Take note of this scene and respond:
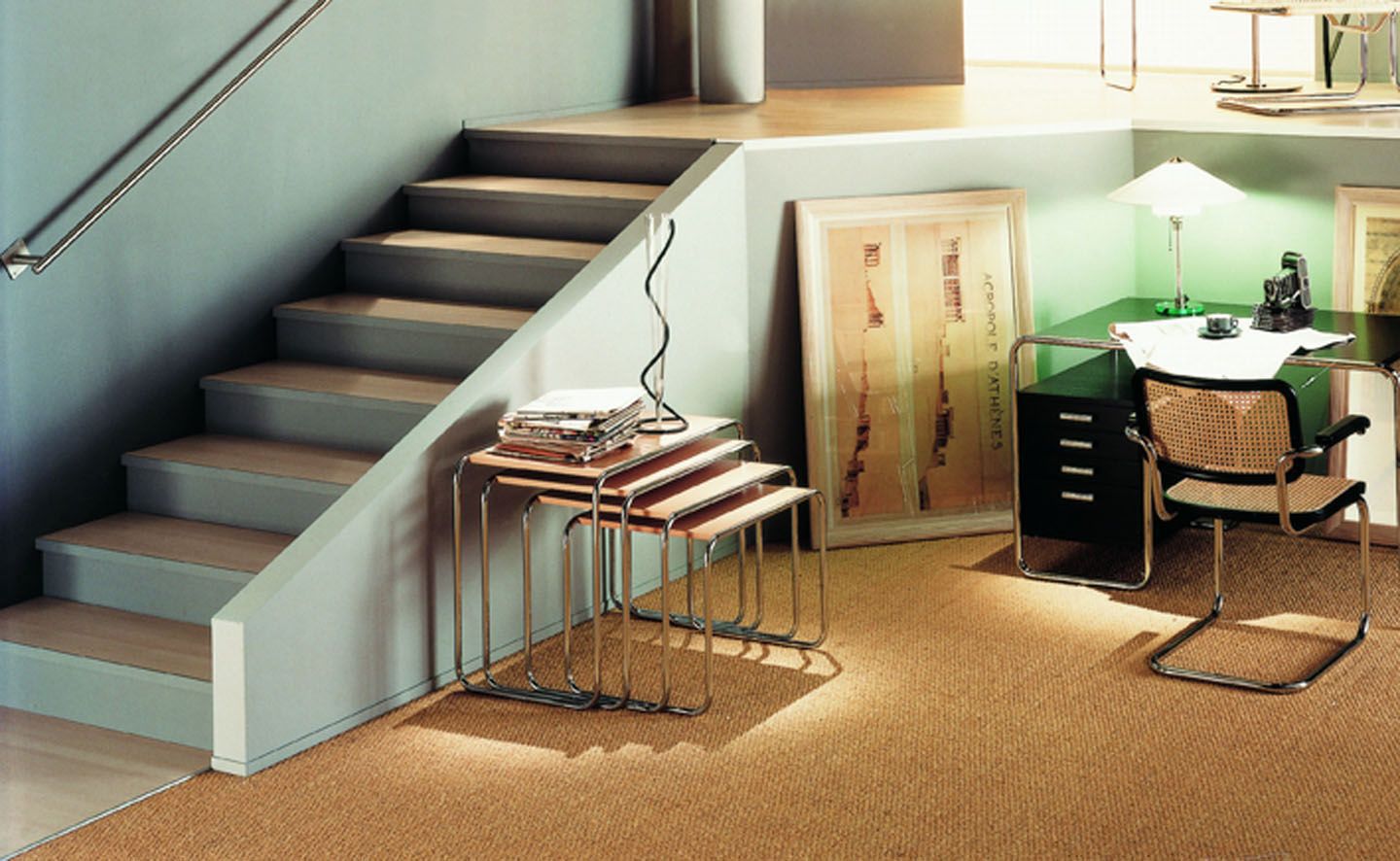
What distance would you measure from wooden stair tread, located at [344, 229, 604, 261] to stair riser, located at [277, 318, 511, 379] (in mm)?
376

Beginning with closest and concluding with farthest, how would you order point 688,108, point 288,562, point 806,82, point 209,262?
point 288,562, point 209,262, point 688,108, point 806,82

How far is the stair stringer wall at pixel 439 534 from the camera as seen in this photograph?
4.41 meters

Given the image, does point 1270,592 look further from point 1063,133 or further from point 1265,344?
point 1063,133

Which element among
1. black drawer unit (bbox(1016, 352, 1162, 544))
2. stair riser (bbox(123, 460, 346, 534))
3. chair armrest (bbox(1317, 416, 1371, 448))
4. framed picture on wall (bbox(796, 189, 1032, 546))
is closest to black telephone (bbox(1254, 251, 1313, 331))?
black drawer unit (bbox(1016, 352, 1162, 544))

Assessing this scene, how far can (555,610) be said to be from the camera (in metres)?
5.33

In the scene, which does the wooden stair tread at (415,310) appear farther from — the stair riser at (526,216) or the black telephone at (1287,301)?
the black telephone at (1287,301)

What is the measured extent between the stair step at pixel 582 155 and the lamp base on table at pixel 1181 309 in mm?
1520

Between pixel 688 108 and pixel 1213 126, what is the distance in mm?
2013

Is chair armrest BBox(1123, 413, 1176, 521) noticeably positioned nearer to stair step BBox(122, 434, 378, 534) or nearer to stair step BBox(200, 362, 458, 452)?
stair step BBox(200, 362, 458, 452)

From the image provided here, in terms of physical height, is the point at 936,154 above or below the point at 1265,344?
above

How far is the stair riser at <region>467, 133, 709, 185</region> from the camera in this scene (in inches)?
249

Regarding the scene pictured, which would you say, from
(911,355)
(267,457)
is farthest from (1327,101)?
(267,457)

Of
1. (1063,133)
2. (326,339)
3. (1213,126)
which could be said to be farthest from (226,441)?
(1213,126)

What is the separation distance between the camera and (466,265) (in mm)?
6070
